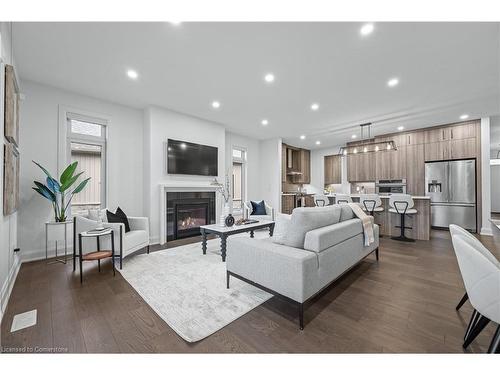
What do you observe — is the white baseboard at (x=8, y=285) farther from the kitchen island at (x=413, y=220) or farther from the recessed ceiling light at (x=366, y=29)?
the kitchen island at (x=413, y=220)

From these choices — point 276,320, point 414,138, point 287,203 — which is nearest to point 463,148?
point 414,138

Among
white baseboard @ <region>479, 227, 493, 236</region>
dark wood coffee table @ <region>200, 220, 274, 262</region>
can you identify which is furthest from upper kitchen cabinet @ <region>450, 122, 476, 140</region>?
dark wood coffee table @ <region>200, 220, 274, 262</region>

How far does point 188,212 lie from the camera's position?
4824 mm

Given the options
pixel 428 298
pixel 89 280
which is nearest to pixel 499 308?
pixel 428 298

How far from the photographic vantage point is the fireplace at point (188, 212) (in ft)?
14.7

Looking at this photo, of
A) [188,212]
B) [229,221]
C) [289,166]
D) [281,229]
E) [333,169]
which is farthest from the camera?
[333,169]

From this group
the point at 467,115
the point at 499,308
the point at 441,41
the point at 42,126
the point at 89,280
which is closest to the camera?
the point at 499,308

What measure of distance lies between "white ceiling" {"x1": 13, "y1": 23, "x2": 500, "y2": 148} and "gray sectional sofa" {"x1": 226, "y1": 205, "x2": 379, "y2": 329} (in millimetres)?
1937

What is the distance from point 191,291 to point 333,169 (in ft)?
24.2

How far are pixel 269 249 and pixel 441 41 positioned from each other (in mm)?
2962

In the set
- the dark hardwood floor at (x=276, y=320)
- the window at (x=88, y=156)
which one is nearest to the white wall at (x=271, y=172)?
the dark hardwood floor at (x=276, y=320)

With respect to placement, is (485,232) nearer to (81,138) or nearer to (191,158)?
(191,158)

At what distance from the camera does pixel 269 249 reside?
1.85 m

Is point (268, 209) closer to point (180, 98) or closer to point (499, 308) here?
point (180, 98)
